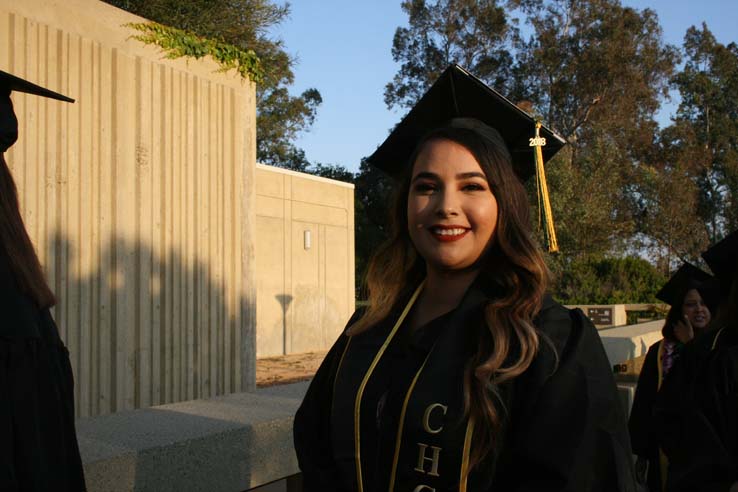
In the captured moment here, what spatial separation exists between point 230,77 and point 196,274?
225cm

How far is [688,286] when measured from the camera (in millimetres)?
6336

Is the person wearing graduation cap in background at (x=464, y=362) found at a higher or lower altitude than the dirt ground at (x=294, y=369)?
higher

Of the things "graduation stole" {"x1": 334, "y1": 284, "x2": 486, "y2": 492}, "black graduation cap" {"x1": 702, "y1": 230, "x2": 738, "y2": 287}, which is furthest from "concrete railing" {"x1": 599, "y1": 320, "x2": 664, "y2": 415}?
"graduation stole" {"x1": 334, "y1": 284, "x2": 486, "y2": 492}

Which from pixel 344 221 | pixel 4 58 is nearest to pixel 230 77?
pixel 4 58

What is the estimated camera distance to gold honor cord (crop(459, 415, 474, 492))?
1.60 meters

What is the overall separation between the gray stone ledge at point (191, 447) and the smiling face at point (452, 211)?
113 centimetres

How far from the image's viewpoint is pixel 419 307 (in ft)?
6.81

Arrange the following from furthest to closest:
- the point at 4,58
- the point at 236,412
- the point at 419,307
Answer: the point at 4,58 → the point at 236,412 → the point at 419,307

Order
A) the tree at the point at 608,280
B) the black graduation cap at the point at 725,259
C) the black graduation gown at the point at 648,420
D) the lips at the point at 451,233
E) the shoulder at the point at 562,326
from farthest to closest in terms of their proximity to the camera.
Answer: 1. the tree at the point at 608,280
2. the black graduation gown at the point at 648,420
3. the black graduation cap at the point at 725,259
4. the lips at the point at 451,233
5. the shoulder at the point at 562,326

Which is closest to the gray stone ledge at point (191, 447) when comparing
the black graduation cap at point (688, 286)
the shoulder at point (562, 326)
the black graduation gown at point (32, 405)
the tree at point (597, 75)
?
the black graduation gown at point (32, 405)

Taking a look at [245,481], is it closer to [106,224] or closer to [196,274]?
[106,224]

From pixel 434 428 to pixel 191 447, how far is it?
3.74 feet

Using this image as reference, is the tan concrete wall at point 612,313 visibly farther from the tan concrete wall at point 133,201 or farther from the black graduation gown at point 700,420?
the black graduation gown at point 700,420

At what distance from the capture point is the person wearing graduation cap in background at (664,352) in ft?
15.2
